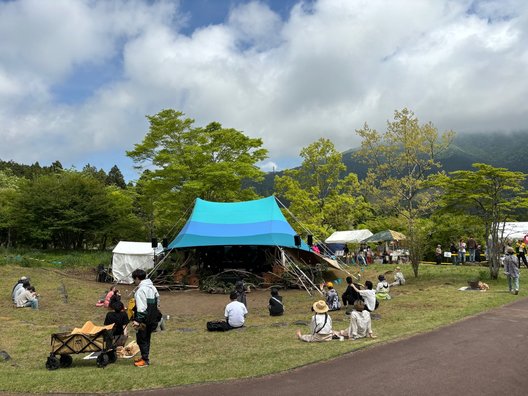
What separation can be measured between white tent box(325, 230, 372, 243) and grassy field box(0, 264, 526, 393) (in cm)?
1389

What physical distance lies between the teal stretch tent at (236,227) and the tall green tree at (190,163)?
4.20 metres

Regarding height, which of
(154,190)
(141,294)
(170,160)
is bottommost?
(141,294)

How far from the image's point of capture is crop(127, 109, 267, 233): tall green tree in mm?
25469

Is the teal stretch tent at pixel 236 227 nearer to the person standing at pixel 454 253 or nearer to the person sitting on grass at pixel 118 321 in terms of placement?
the person sitting on grass at pixel 118 321

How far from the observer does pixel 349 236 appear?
31562 mm

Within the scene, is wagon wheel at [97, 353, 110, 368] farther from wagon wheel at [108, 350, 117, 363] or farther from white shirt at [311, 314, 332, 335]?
white shirt at [311, 314, 332, 335]

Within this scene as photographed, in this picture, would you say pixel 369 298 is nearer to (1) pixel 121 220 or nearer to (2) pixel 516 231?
(2) pixel 516 231

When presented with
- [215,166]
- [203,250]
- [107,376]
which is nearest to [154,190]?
[215,166]

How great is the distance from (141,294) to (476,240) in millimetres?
23857

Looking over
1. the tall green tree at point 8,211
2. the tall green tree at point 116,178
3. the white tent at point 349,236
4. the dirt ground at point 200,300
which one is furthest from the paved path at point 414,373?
the tall green tree at point 116,178

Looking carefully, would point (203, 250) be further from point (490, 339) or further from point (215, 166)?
point (490, 339)

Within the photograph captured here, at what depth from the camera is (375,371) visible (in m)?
6.11

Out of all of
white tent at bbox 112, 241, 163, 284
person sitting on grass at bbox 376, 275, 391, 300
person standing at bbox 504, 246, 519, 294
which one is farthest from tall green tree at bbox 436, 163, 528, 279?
white tent at bbox 112, 241, 163, 284

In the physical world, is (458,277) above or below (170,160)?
below
